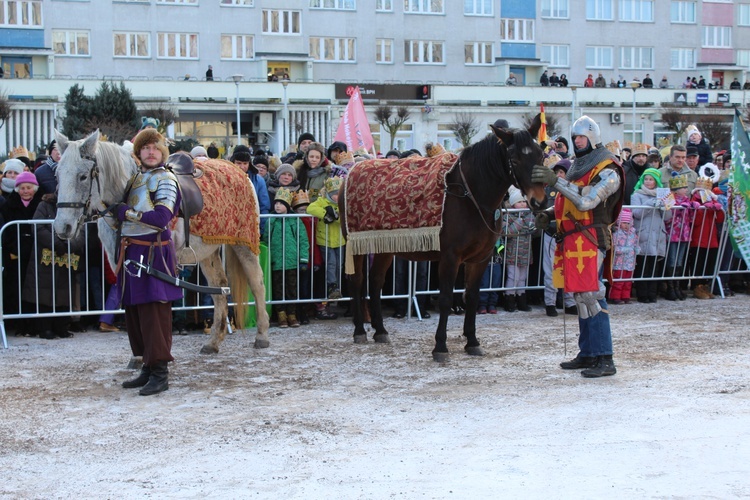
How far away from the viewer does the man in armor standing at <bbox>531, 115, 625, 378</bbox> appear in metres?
7.80

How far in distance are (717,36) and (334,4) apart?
28.6 meters

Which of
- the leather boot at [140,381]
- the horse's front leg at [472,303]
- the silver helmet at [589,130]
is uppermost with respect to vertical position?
the silver helmet at [589,130]

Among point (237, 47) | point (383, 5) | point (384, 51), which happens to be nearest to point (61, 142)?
point (237, 47)

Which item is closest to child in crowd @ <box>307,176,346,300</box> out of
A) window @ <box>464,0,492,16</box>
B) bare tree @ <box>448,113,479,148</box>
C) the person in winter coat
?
the person in winter coat

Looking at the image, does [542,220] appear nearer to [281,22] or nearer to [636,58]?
[281,22]

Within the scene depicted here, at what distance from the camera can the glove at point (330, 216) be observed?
11.1 meters

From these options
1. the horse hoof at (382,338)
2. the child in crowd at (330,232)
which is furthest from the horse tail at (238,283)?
the child in crowd at (330,232)

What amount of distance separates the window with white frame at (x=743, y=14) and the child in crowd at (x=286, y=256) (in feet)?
211

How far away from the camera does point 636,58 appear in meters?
64.2

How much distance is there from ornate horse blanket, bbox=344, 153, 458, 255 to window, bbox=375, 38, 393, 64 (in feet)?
161

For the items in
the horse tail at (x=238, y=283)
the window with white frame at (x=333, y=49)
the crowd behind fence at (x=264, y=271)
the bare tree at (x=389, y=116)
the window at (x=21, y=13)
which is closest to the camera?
the horse tail at (x=238, y=283)

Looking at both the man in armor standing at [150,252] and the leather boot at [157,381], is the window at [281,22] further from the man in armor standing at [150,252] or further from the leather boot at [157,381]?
the leather boot at [157,381]

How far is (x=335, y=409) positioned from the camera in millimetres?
7051

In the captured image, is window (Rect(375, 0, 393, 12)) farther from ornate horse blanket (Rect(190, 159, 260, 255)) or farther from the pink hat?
ornate horse blanket (Rect(190, 159, 260, 255))
